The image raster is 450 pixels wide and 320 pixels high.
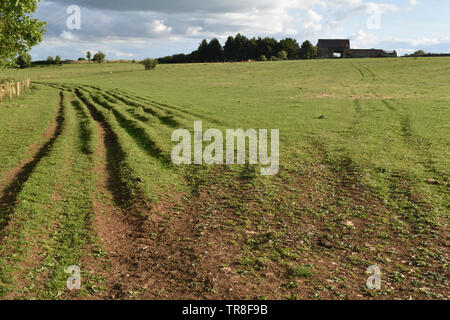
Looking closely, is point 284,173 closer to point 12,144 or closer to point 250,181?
point 250,181

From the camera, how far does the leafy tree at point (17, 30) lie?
22898mm

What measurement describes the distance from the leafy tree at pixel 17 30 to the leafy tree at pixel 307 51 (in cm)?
12804

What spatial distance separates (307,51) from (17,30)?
432 ft

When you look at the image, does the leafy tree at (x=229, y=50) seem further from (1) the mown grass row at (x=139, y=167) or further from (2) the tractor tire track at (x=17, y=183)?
(2) the tractor tire track at (x=17, y=183)

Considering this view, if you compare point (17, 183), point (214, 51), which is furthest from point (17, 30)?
point (214, 51)

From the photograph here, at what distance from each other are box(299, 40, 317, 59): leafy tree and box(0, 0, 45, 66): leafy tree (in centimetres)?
12804

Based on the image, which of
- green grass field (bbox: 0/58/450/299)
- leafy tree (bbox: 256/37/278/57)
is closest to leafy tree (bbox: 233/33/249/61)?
leafy tree (bbox: 256/37/278/57)

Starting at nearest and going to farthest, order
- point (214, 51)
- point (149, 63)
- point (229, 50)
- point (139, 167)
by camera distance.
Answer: point (139, 167), point (149, 63), point (214, 51), point (229, 50)

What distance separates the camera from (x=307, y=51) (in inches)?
5595

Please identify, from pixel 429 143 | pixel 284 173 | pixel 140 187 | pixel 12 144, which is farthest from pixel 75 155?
pixel 429 143

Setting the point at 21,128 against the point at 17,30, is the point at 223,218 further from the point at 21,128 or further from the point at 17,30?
the point at 17,30

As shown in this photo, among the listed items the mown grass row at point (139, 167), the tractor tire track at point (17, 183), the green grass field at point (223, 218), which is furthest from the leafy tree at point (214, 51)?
the tractor tire track at point (17, 183)

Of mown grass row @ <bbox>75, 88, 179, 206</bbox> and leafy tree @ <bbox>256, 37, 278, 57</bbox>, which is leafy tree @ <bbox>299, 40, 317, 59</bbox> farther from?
mown grass row @ <bbox>75, 88, 179, 206</bbox>

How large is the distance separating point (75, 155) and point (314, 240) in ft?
40.3
